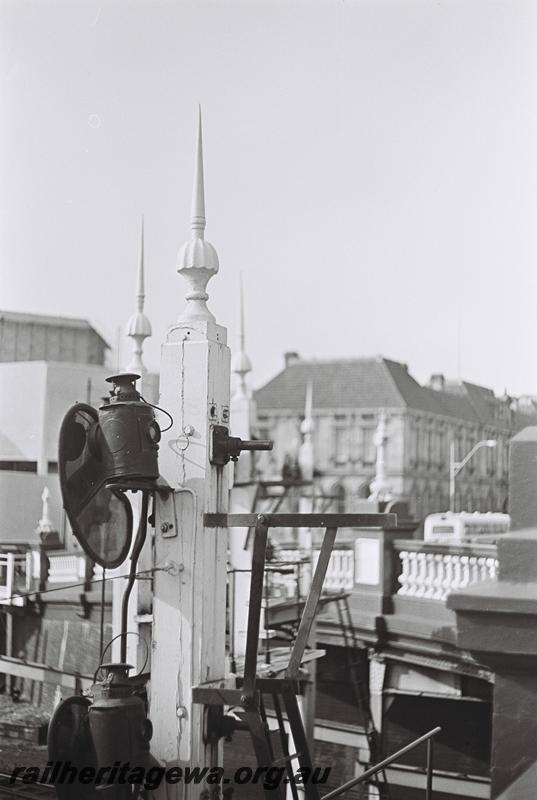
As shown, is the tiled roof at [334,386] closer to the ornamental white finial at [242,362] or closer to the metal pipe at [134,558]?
the ornamental white finial at [242,362]

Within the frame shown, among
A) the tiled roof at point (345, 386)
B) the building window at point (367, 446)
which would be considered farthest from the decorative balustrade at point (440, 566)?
the building window at point (367, 446)

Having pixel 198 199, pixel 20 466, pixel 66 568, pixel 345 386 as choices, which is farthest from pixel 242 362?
pixel 345 386

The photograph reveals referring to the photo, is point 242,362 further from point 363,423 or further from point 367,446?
point 363,423

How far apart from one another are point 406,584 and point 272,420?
157 feet

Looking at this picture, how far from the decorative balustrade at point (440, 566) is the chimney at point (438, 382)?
2806cm

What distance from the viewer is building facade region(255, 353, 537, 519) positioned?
1828 inches

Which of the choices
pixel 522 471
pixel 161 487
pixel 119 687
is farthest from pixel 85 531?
pixel 522 471

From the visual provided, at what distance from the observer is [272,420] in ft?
202

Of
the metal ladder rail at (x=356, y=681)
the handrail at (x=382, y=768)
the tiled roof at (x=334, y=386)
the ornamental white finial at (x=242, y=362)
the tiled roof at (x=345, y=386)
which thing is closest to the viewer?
the handrail at (x=382, y=768)

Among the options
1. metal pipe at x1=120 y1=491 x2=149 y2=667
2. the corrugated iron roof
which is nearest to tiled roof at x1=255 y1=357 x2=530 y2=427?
the corrugated iron roof

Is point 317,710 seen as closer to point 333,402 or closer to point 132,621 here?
point 132,621

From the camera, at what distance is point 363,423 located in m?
59.0

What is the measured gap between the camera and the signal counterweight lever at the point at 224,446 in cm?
477

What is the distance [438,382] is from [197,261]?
38009 millimetres
